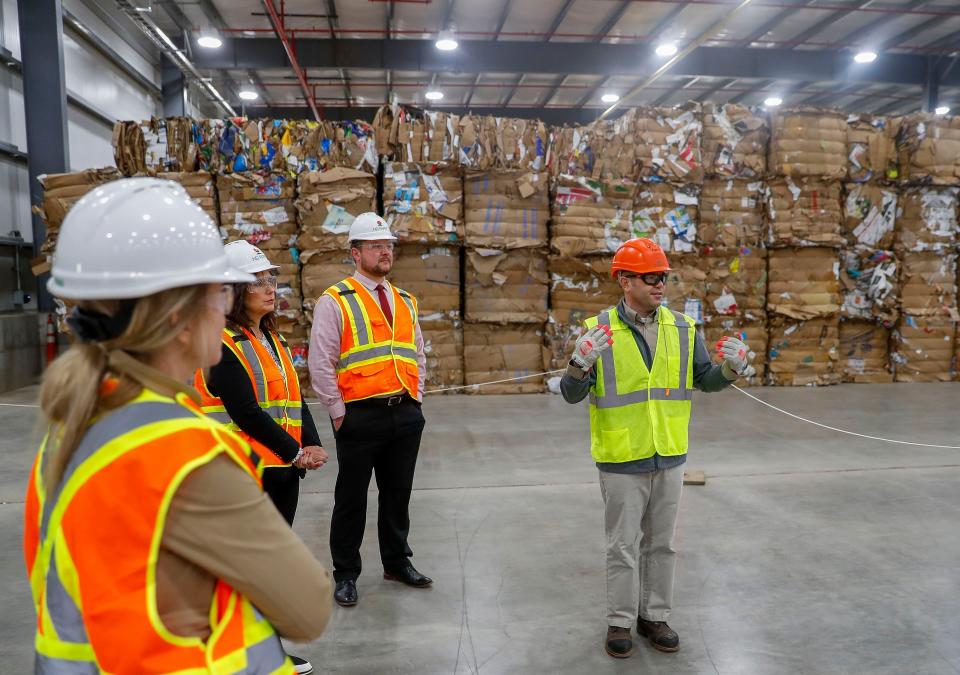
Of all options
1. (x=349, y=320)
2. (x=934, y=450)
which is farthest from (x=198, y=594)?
(x=934, y=450)

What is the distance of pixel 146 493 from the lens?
0.87 meters

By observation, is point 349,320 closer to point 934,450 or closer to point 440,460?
point 440,460

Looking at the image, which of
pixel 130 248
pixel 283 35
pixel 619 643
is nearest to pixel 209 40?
pixel 283 35

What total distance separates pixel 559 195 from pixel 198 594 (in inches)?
312

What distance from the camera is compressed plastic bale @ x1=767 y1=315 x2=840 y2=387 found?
8.99 m

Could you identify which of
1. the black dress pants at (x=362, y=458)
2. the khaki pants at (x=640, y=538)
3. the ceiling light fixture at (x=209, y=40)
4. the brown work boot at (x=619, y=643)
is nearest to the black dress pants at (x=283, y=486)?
the black dress pants at (x=362, y=458)

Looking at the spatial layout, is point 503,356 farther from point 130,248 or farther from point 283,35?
point 130,248

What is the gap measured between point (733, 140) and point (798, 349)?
2901 millimetres

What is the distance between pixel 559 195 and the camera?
8430 millimetres

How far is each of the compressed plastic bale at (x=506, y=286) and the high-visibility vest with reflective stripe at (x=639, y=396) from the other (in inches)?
219

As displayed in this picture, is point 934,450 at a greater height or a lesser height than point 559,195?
lesser

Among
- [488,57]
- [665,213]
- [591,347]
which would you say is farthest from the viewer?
[488,57]

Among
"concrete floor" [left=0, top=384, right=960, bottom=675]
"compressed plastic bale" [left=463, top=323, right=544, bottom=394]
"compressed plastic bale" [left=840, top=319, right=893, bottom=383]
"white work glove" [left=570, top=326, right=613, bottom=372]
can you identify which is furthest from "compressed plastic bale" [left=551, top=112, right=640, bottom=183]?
"white work glove" [left=570, top=326, right=613, bottom=372]

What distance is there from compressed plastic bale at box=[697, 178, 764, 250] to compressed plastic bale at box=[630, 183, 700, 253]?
25 cm
